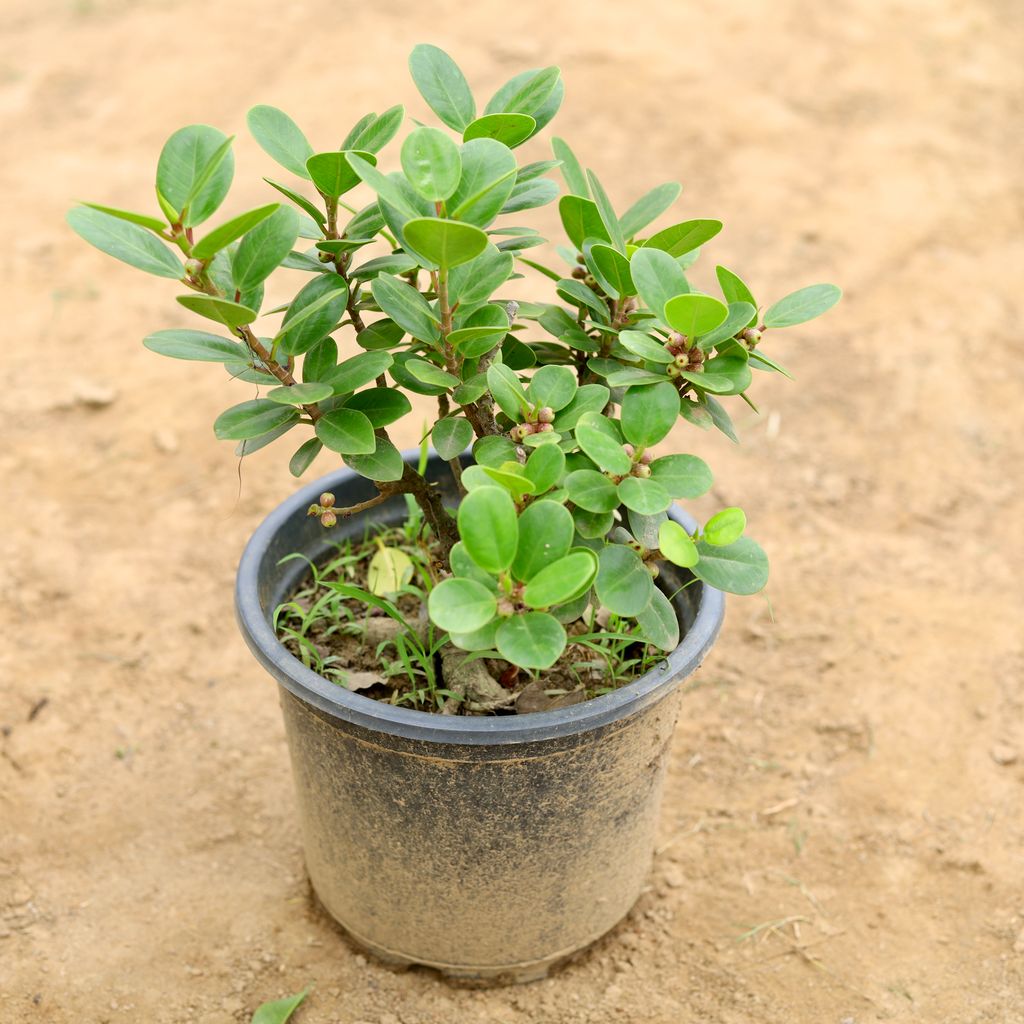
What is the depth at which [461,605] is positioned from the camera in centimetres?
116

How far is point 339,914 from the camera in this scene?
1.73 m

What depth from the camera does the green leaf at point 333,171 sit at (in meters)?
1.22

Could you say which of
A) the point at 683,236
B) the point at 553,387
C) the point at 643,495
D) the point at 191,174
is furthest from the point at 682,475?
the point at 191,174

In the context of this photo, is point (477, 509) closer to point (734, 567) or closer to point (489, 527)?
point (489, 527)

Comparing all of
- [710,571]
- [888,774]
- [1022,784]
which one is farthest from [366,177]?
[1022,784]

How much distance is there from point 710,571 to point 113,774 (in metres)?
1.34

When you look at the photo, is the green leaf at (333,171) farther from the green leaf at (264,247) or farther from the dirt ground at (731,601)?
the dirt ground at (731,601)

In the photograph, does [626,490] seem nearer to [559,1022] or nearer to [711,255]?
[559,1022]

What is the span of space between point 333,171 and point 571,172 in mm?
309

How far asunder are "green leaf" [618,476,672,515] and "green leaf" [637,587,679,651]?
163mm

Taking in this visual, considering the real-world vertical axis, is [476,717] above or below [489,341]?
below

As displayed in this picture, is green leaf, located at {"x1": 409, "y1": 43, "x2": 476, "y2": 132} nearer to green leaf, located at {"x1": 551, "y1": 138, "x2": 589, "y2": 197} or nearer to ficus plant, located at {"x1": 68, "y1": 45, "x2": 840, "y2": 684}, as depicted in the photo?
ficus plant, located at {"x1": 68, "y1": 45, "x2": 840, "y2": 684}

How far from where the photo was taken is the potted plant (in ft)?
3.85

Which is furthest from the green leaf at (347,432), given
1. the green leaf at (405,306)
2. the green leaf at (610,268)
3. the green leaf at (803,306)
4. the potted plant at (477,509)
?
the green leaf at (803,306)
